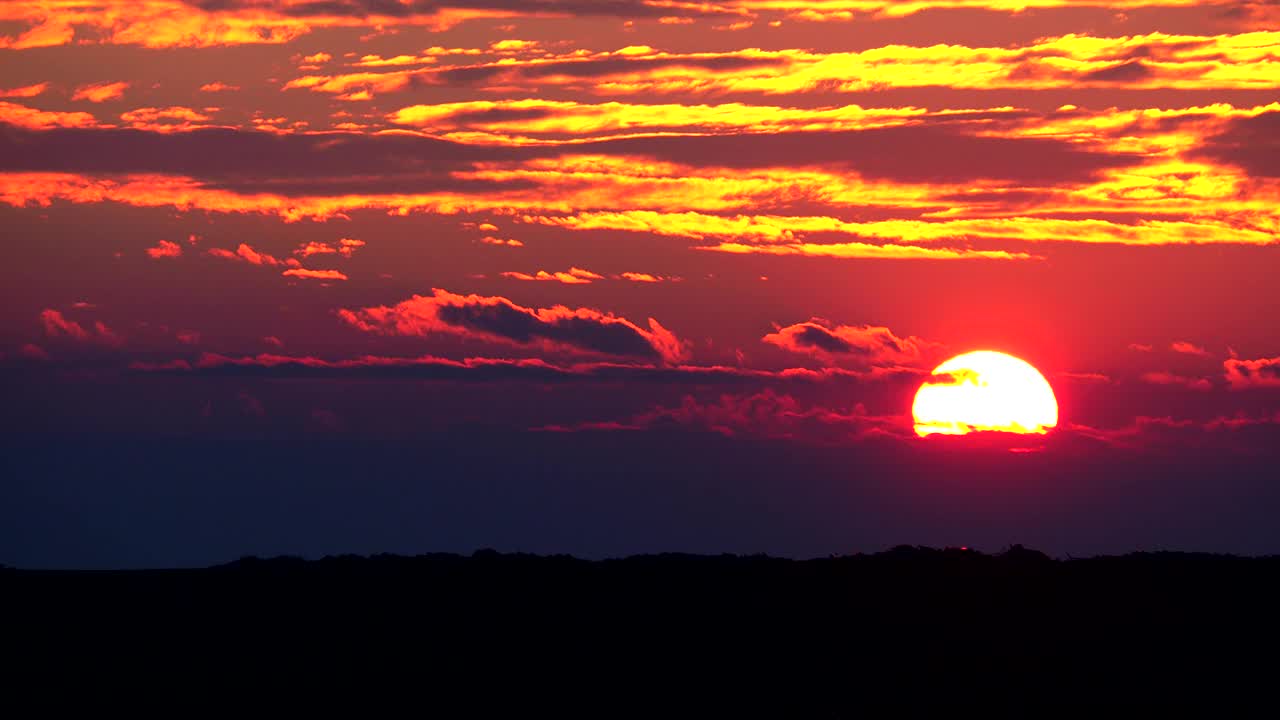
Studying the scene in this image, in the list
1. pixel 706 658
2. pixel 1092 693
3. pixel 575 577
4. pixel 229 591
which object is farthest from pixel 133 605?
pixel 1092 693

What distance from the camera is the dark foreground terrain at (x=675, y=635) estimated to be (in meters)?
48.1

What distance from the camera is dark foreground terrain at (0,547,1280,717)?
48.1 m

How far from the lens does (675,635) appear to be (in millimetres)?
51594

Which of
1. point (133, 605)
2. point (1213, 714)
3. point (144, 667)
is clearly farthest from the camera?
point (133, 605)

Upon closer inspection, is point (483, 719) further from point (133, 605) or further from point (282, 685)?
point (133, 605)

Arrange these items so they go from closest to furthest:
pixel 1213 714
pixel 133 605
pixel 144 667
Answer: pixel 1213 714
pixel 144 667
pixel 133 605

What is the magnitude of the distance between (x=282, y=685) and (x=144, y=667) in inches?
156

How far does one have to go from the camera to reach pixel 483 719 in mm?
47125

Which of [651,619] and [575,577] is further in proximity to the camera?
[575,577]

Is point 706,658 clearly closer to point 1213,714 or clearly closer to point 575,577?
point 575,577

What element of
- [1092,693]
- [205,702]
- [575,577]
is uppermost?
[575,577]

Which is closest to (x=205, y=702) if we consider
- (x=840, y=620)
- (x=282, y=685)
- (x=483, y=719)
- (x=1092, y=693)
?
(x=282, y=685)

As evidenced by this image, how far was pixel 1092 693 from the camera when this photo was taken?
157 feet

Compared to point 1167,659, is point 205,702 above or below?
below
